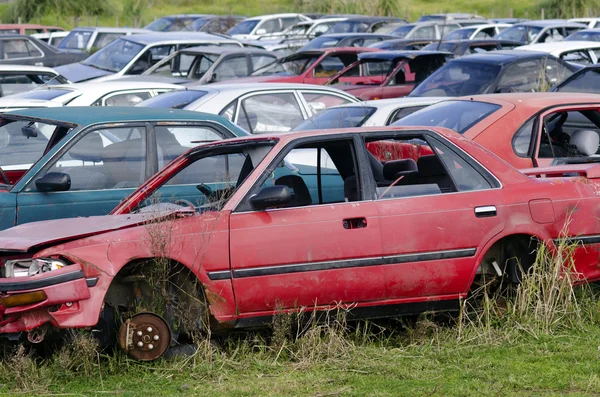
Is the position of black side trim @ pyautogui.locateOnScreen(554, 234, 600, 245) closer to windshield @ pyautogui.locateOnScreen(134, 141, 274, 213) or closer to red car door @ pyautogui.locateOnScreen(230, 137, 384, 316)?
red car door @ pyautogui.locateOnScreen(230, 137, 384, 316)

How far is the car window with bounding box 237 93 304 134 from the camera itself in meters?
12.7

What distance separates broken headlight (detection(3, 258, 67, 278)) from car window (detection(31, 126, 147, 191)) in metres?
2.08

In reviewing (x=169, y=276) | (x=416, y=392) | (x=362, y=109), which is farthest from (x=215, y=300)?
(x=362, y=109)

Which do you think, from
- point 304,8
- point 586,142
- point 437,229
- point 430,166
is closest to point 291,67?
point 586,142

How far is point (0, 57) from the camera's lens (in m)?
23.5

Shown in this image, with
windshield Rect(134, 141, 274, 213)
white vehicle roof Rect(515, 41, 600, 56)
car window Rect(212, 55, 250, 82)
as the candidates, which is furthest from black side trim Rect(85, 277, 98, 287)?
white vehicle roof Rect(515, 41, 600, 56)

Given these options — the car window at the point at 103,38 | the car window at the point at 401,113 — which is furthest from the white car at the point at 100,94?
the car window at the point at 103,38

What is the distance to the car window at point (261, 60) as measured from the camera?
19.6m

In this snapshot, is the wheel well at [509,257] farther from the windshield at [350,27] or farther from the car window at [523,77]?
the windshield at [350,27]

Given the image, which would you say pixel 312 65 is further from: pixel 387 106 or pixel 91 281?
pixel 91 281

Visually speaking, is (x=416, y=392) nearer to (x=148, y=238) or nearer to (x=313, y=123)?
(x=148, y=238)

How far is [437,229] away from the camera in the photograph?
653 centimetres

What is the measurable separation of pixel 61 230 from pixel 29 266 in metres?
0.32

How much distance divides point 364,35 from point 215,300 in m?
20.4
